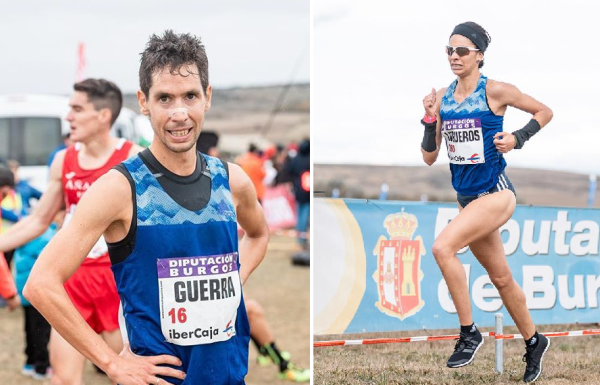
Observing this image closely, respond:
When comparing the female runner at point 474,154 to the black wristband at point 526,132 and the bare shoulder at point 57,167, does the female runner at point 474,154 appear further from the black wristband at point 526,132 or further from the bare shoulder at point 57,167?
the bare shoulder at point 57,167

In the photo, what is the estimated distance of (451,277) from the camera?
462 cm

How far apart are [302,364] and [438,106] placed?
3528mm

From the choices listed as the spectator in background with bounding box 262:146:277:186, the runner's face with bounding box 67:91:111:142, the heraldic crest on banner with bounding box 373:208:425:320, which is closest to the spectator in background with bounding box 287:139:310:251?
the spectator in background with bounding box 262:146:277:186

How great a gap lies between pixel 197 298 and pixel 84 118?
2.59 m

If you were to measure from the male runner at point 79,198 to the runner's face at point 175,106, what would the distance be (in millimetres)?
1996

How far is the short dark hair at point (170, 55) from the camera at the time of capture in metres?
2.74

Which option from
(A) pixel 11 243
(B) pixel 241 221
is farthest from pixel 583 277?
(A) pixel 11 243

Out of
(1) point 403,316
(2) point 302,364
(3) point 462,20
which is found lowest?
(2) point 302,364

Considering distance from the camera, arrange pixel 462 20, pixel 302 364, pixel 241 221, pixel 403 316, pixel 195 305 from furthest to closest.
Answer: pixel 302 364 → pixel 403 316 → pixel 462 20 → pixel 241 221 → pixel 195 305

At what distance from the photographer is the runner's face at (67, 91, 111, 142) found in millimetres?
4938

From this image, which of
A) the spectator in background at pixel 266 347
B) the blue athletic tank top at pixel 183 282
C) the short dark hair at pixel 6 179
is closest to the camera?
the blue athletic tank top at pixel 183 282

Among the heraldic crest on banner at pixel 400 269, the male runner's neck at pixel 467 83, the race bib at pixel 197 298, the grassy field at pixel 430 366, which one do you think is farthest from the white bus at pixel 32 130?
the race bib at pixel 197 298

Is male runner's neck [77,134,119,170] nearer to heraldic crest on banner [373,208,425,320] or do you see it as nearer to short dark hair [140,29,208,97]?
heraldic crest on banner [373,208,425,320]

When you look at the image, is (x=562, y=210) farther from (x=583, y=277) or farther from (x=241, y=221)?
(x=241, y=221)
